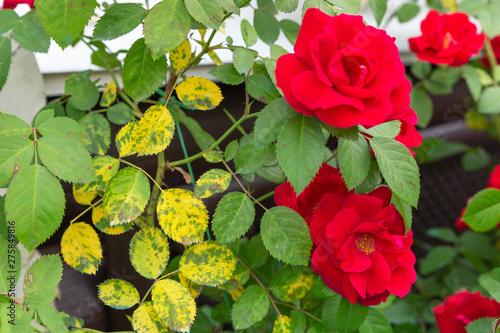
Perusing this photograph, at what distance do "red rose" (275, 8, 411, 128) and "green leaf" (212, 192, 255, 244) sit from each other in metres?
0.14

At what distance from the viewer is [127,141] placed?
42cm

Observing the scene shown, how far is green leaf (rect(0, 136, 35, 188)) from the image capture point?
356 mm

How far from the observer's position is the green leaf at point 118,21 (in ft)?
1.30

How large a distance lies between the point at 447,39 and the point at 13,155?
884mm

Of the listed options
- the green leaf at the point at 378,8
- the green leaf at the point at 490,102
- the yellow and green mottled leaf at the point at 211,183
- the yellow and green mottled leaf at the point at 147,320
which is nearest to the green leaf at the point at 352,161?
the yellow and green mottled leaf at the point at 211,183

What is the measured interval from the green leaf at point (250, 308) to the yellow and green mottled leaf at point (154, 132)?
0.19 m

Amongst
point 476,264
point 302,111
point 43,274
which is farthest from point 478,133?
point 43,274

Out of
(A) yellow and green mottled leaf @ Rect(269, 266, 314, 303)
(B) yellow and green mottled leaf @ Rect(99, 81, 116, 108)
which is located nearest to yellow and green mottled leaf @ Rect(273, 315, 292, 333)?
(A) yellow and green mottled leaf @ Rect(269, 266, 314, 303)

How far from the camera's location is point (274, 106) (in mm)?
368

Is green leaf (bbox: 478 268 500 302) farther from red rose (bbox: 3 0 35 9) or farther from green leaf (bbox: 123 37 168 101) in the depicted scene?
red rose (bbox: 3 0 35 9)

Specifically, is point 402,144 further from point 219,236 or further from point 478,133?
point 478,133

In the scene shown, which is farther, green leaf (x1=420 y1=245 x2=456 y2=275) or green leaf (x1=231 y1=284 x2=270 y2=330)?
green leaf (x1=420 y1=245 x2=456 y2=275)

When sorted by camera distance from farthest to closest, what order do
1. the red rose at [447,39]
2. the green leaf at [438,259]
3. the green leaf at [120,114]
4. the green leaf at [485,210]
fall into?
the green leaf at [438,259] < the red rose at [447,39] < the green leaf at [485,210] < the green leaf at [120,114]

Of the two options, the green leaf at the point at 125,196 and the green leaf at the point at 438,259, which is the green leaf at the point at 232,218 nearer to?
the green leaf at the point at 125,196
